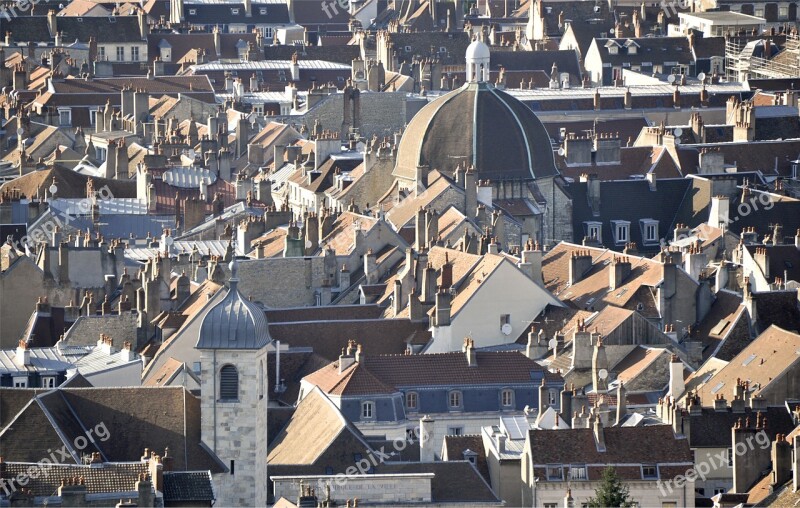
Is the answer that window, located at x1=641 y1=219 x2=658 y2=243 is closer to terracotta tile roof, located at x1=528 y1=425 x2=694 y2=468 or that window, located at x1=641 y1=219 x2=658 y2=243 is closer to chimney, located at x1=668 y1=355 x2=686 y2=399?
chimney, located at x1=668 y1=355 x2=686 y2=399

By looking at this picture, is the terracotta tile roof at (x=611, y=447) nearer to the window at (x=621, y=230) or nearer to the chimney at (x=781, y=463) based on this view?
the chimney at (x=781, y=463)

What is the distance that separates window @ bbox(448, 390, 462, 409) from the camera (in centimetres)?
9269

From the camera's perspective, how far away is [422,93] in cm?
17138

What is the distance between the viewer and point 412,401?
302ft

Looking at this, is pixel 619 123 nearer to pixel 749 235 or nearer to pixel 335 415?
pixel 749 235

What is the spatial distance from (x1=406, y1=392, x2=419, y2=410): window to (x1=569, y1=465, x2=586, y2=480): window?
1123 cm

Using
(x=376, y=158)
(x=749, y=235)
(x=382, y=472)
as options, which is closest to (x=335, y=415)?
(x=382, y=472)

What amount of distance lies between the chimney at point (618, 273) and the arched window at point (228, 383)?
90.9 ft

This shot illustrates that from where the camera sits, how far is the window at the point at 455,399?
304 ft

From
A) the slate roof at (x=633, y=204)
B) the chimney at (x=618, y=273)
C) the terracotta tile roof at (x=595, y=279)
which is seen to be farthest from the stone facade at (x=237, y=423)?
the slate roof at (x=633, y=204)

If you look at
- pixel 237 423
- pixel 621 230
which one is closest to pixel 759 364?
pixel 237 423

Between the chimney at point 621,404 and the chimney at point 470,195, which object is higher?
the chimney at point 621,404

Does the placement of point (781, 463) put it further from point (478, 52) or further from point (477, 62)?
point (478, 52)

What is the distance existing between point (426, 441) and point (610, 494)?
10.2 m
